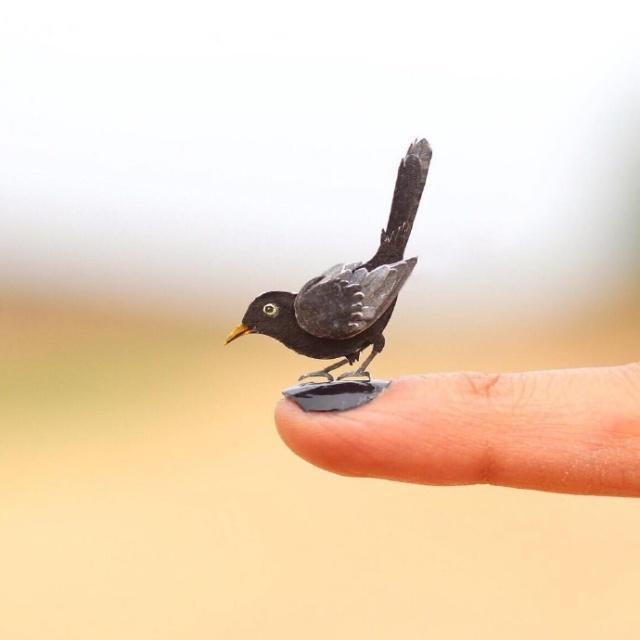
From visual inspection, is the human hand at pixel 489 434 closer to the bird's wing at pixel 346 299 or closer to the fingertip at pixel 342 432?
the fingertip at pixel 342 432

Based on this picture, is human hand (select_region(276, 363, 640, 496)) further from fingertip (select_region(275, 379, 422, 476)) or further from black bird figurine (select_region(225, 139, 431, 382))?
black bird figurine (select_region(225, 139, 431, 382))

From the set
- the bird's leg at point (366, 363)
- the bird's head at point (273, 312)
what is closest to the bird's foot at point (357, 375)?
the bird's leg at point (366, 363)

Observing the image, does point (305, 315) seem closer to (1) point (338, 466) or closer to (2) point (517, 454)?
(1) point (338, 466)

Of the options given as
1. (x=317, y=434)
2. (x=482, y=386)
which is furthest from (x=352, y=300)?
(x=482, y=386)

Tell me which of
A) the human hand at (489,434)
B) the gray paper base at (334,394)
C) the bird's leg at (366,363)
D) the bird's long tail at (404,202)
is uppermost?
the bird's long tail at (404,202)

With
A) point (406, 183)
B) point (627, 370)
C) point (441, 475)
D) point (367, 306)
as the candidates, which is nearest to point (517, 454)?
point (441, 475)

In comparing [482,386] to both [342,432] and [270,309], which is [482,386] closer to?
[342,432]

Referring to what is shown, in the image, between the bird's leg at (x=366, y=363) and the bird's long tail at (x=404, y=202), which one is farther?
the bird's leg at (x=366, y=363)
